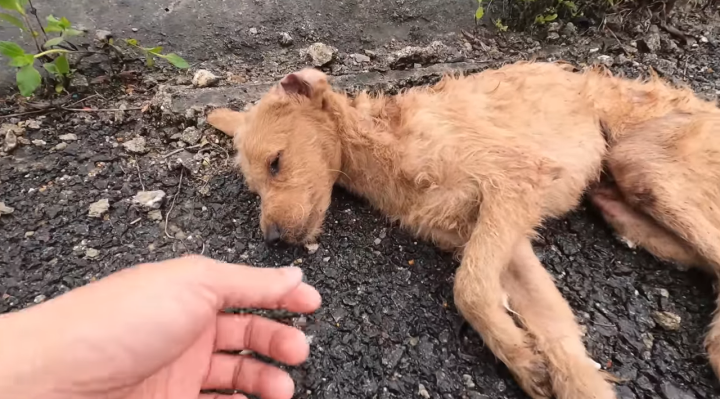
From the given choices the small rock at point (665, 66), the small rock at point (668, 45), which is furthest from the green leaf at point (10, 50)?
the small rock at point (668, 45)

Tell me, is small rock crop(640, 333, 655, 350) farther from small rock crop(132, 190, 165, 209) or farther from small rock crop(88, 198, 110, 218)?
small rock crop(88, 198, 110, 218)

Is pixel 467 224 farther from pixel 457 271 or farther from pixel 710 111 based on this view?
pixel 710 111

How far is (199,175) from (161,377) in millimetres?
1807

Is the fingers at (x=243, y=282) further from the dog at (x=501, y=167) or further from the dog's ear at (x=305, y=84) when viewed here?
the dog's ear at (x=305, y=84)

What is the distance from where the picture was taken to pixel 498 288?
302 centimetres

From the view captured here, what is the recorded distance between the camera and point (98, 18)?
4863mm

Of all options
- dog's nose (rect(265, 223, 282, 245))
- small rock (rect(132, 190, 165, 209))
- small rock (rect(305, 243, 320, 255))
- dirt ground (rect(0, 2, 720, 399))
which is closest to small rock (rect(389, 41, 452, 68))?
dirt ground (rect(0, 2, 720, 399))

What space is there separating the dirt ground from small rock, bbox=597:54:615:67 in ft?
0.90

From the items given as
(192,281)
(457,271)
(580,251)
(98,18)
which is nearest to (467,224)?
(457,271)

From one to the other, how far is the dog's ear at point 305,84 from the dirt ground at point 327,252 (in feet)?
2.46

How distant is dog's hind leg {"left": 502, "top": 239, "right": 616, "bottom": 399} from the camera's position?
2.72m

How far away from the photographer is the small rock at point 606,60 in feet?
15.9

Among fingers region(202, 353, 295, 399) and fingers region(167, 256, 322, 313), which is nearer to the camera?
fingers region(167, 256, 322, 313)

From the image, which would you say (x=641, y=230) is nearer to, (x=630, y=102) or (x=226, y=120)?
(x=630, y=102)
